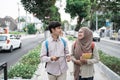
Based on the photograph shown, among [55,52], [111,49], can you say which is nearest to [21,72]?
[55,52]

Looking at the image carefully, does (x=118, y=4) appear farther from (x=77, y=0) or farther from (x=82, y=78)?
(x=77, y=0)

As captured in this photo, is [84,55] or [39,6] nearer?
[84,55]

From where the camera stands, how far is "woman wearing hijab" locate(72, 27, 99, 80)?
584cm

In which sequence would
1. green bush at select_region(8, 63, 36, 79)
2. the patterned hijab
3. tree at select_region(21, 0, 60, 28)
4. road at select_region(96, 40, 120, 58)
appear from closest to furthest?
the patterned hijab, green bush at select_region(8, 63, 36, 79), road at select_region(96, 40, 120, 58), tree at select_region(21, 0, 60, 28)

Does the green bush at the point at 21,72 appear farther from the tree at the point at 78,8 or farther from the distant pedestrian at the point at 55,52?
the tree at the point at 78,8

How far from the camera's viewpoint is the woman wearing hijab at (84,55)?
19.2 ft

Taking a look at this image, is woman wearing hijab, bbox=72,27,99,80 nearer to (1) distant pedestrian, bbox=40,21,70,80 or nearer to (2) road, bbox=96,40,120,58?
(1) distant pedestrian, bbox=40,21,70,80

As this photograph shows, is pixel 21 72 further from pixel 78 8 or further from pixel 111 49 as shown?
pixel 78 8

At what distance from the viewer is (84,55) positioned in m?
5.89

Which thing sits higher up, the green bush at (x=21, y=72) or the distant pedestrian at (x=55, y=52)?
the distant pedestrian at (x=55, y=52)

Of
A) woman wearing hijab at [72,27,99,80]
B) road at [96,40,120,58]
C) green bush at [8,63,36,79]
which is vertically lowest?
road at [96,40,120,58]

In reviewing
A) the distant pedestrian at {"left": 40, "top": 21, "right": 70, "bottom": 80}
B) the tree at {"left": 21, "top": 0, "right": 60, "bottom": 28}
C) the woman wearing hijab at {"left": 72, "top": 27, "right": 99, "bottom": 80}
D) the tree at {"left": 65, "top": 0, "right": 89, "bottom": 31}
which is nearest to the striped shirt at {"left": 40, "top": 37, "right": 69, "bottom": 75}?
the distant pedestrian at {"left": 40, "top": 21, "right": 70, "bottom": 80}

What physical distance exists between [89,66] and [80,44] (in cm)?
50

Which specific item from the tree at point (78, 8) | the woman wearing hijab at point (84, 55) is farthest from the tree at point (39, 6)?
the woman wearing hijab at point (84, 55)
